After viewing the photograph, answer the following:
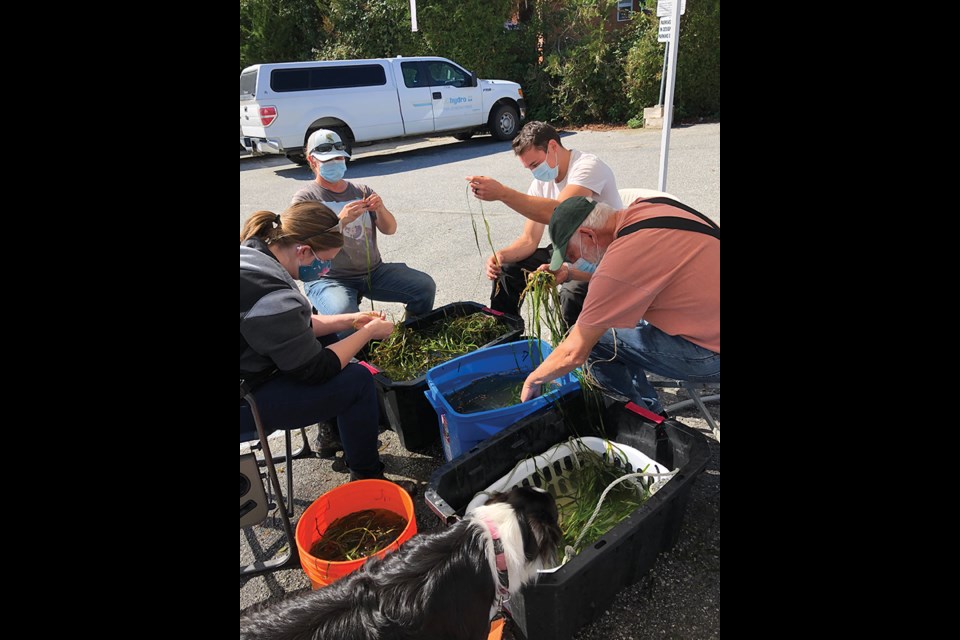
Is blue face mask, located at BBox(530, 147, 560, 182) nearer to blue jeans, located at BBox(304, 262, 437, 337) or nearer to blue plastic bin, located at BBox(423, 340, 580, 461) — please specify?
blue jeans, located at BBox(304, 262, 437, 337)

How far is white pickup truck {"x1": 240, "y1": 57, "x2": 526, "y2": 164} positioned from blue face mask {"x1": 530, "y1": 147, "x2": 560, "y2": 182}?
8504mm

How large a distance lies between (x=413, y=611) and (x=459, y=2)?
15.9 metres

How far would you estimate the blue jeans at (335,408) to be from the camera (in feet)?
7.59

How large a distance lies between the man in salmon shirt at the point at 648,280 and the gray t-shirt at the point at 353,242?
1.52m

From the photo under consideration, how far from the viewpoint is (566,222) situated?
92.1 inches

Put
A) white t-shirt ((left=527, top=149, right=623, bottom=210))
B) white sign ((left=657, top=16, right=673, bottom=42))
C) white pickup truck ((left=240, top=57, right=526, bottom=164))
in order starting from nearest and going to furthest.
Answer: white t-shirt ((left=527, top=149, right=623, bottom=210)) → white sign ((left=657, top=16, right=673, bottom=42)) → white pickup truck ((left=240, top=57, right=526, bottom=164))

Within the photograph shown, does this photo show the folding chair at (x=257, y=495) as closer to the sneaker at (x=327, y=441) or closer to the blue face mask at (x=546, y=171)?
the sneaker at (x=327, y=441)

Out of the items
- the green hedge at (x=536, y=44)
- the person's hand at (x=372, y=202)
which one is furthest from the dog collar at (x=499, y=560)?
the green hedge at (x=536, y=44)

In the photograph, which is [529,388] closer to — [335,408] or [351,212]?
[335,408]

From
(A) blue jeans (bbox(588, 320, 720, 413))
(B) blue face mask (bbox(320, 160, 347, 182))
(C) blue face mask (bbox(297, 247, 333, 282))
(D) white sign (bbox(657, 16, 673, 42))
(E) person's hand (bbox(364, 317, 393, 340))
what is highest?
(D) white sign (bbox(657, 16, 673, 42))

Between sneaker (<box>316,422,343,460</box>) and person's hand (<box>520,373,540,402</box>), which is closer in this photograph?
person's hand (<box>520,373,540,402</box>)

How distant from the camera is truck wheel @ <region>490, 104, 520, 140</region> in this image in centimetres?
1299

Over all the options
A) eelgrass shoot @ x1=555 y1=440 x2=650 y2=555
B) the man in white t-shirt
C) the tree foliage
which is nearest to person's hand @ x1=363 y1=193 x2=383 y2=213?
the man in white t-shirt
